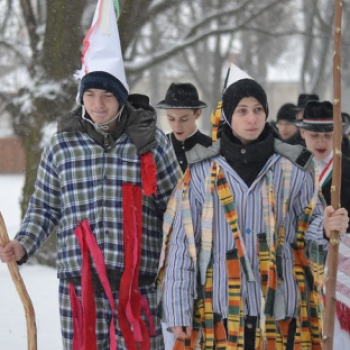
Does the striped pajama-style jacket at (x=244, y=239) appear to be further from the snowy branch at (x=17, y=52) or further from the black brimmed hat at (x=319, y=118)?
the snowy branch at (x=17, y=52)

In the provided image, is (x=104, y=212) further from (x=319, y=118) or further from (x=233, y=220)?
(x=319, y=118)

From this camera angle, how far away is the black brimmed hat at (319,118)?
557 cm

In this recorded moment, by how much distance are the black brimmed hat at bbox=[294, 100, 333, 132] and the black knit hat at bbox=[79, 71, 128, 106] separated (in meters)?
2.07

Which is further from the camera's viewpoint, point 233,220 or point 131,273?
point 131,273

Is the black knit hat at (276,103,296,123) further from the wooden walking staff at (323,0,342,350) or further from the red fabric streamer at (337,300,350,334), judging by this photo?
the wooden walking staff at (323,0,342,350)

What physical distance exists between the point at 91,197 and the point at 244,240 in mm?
749

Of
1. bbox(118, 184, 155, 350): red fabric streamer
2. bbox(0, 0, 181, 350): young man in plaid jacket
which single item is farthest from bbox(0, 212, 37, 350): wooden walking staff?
bbox(118, 184, 155, 350): red fabric streamer

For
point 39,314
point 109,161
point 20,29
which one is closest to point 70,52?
point 20,29

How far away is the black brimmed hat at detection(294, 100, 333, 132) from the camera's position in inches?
219

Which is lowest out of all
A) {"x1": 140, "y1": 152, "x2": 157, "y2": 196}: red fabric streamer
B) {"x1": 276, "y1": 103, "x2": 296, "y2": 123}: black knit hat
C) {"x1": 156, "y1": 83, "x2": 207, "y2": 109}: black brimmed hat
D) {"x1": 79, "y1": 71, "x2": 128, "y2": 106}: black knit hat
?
{"x1": 140, "y1": 152, "x2": 157, "y2": 196}: red fabric streamer

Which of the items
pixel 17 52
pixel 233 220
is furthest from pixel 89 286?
pixel 17 52

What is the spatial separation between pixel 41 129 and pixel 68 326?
5.92 meters

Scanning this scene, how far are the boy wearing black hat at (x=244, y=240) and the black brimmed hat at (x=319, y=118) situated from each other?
211 cm

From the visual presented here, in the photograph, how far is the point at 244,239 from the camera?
3.39 meters
